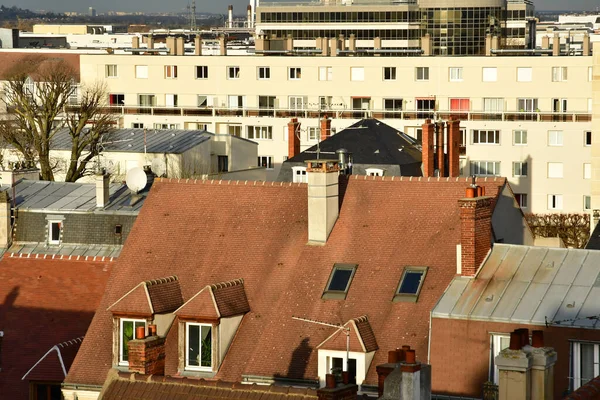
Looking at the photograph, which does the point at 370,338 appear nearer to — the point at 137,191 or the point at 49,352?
the point at 49,352

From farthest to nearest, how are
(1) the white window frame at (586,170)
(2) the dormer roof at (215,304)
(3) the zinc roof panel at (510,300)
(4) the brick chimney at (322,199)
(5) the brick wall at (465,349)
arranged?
(1) the white window frame at (586,170), (4) the brick chimney at (322,199), (2) the dormer roof at (215,304), (3) the zinc roof panel at (510,300), (5) the brick wall at (465,349)

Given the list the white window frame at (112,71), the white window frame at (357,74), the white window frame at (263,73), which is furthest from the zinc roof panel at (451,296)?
the white window frame at (112,71)

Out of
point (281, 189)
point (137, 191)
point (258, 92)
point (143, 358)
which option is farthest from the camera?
point (258, 92)

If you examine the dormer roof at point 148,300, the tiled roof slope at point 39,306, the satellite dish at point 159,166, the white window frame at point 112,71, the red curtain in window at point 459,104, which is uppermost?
the white window frame at point 112,71

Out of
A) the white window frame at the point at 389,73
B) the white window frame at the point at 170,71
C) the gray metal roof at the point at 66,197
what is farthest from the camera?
the white window frame at the point at 170,71

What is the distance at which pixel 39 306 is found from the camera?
45.6m

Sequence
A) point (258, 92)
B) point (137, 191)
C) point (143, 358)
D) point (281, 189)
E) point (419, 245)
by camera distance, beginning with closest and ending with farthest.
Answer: point (143, 358) → point (419, 245) → point (281, 189) → point (137, 191) → point (258, 92)

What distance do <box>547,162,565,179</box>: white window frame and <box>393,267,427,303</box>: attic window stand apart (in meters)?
71.1

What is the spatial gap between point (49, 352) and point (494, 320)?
1388 cm

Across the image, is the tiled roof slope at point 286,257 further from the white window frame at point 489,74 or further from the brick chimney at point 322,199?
the white window frame at point 489,74

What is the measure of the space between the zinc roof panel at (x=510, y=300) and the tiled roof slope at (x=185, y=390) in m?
7.18

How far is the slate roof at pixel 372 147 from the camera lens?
6900cm

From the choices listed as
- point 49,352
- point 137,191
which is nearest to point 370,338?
point 49,352

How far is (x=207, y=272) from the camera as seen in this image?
39.9 metres
